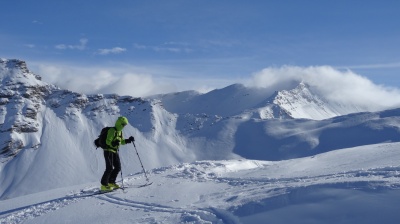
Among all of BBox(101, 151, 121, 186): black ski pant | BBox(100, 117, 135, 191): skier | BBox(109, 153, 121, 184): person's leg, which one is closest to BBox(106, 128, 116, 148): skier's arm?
BBox(100, 117, 135, 191): skier

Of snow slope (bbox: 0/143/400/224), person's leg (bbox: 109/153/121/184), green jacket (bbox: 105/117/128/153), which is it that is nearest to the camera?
snow slope (bbox: 0/143/400/224)

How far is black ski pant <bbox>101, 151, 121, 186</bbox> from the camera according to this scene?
1541 centimetres

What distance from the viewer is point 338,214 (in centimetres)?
942

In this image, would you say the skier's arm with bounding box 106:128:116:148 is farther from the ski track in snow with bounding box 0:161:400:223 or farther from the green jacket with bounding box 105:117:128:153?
the ski track in snow with bounding box 0:161:400:223

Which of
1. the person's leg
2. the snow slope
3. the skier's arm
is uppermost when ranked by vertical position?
the skier's arm

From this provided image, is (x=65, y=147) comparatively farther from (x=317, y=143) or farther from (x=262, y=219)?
(x=262, y=219)

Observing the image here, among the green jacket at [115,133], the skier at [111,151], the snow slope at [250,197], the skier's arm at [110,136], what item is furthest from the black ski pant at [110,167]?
the snow slope at [250,197]

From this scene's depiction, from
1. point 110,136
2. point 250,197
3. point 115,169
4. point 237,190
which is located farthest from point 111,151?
point 250,197

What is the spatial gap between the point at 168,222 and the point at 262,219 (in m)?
2.20

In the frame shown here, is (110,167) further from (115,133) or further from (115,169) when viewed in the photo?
(115,133)

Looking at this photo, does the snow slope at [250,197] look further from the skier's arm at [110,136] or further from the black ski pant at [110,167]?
the skier's arm at [110,136]

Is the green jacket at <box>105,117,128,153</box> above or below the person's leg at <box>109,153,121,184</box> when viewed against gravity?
above

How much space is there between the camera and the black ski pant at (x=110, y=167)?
50.6 ft

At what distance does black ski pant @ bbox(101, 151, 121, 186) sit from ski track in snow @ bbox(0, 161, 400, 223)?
743 mm
